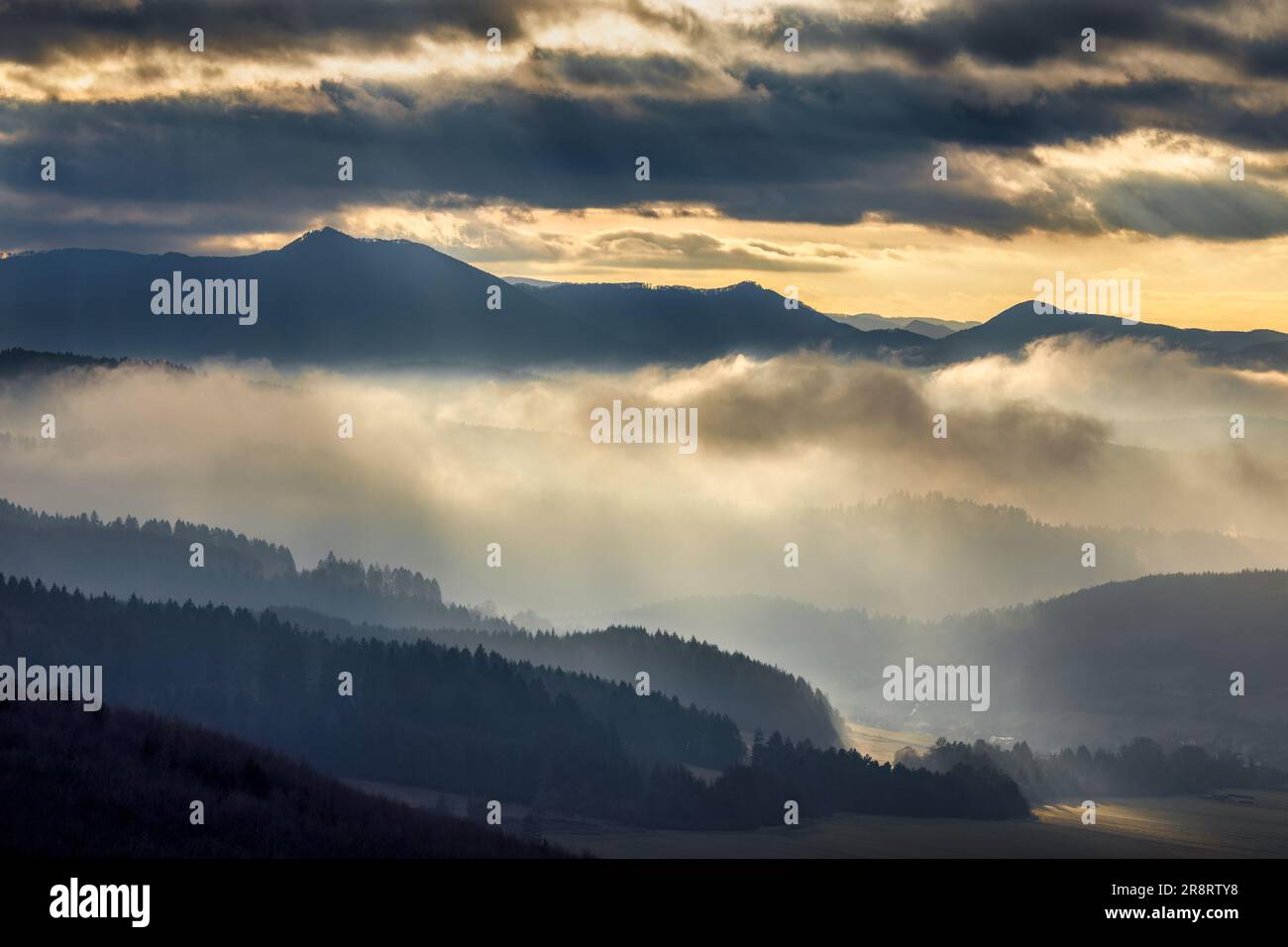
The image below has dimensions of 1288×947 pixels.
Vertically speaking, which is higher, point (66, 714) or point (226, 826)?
point (66, 714)

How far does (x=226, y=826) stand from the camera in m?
185
